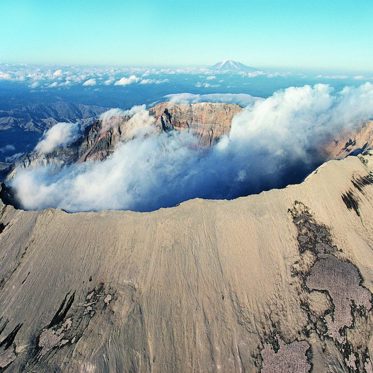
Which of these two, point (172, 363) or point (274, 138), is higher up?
point (172, 363)

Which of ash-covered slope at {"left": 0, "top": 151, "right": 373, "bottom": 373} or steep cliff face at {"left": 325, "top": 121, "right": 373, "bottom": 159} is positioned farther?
steep cliff face at {"left": 325, "top": 121, "right": 373, "bottom": 159}

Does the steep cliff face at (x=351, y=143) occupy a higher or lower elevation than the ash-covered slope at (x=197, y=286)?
lower

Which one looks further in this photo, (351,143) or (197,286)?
(351,143)

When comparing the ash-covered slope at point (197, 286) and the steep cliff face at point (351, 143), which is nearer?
the ash-covered slope at point (197, 286)

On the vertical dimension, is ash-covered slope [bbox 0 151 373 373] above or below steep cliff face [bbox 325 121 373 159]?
above

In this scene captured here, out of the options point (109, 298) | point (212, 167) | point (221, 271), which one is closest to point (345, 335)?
point (221, 271)

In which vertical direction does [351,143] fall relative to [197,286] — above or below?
below

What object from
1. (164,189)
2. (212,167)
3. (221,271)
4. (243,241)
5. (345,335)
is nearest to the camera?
(345,335)

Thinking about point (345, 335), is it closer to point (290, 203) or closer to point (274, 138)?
point (290, 203)
